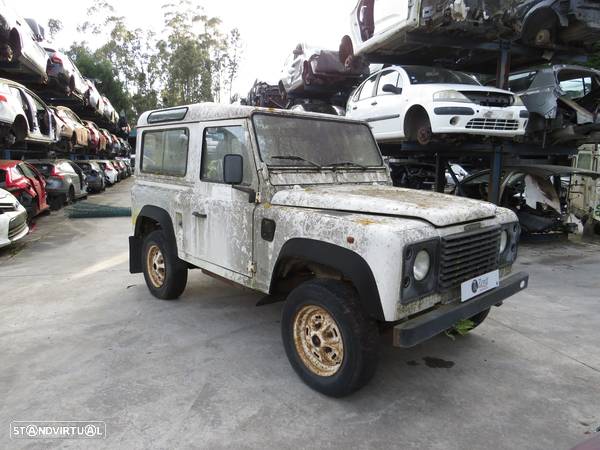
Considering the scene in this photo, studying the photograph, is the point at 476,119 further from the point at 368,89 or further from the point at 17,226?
the point at 17,226

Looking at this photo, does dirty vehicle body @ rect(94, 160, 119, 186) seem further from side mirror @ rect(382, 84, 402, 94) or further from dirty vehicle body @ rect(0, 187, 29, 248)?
side mirror @ rect(382, 84, 402, 94)

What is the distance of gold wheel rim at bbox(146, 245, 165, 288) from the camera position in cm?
470

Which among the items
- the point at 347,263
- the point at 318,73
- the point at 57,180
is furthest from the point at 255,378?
the point at 57,180

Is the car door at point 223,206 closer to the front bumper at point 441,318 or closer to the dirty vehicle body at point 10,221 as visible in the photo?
the front bumper at point 441,318

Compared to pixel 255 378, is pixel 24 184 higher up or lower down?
higher up

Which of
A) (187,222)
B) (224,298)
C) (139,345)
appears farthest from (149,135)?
(139,345)

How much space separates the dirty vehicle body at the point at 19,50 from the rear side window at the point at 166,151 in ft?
21.4

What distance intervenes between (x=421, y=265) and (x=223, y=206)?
176 centimetres

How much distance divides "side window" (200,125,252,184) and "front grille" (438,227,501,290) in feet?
5.18

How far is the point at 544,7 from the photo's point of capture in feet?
23.2

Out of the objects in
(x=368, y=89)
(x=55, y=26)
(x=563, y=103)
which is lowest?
(x=563, y=103)

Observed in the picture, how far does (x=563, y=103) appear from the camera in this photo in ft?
24.9

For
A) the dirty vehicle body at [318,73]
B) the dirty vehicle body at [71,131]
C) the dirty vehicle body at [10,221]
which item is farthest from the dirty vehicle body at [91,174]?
the dirty vehicle body at [10,221]

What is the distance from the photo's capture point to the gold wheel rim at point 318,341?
9.29 ft
